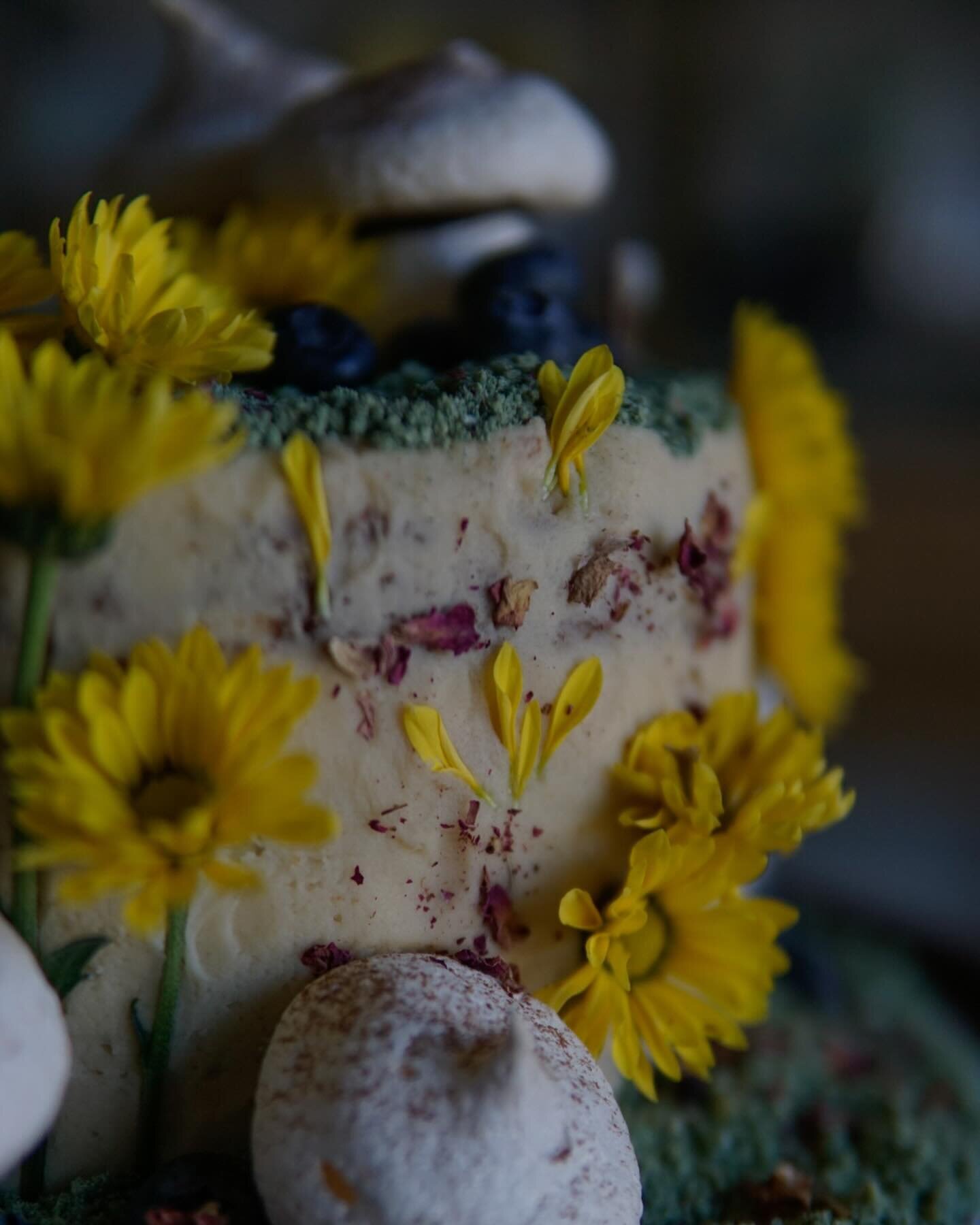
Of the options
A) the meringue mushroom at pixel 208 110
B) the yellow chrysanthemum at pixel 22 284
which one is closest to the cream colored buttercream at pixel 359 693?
the yellow chrysanthemum at pixel 22 284

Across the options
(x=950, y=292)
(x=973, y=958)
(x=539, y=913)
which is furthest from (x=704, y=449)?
(x=950, y=292)

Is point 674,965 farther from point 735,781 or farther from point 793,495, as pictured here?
point 793,495

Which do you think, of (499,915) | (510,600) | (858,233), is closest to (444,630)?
(510,600)

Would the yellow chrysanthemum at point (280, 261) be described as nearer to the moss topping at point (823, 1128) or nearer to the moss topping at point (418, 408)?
the moss topping at point (418, 408)

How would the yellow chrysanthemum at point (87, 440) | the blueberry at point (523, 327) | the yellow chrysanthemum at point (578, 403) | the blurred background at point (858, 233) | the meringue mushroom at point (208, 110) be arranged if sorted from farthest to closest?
the blurred background at point (858, 233)
the meringue mushroom at point (208, 110)
the blueberry at point (523, 327)
the yellow chrysanthemum at point (578, 403)
the yellow chrysanthemum at point (87, 440)

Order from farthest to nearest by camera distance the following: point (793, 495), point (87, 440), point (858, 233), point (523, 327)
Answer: point (858, 233) → point (793, 495) → point (523, 327) → point (87, 440)
